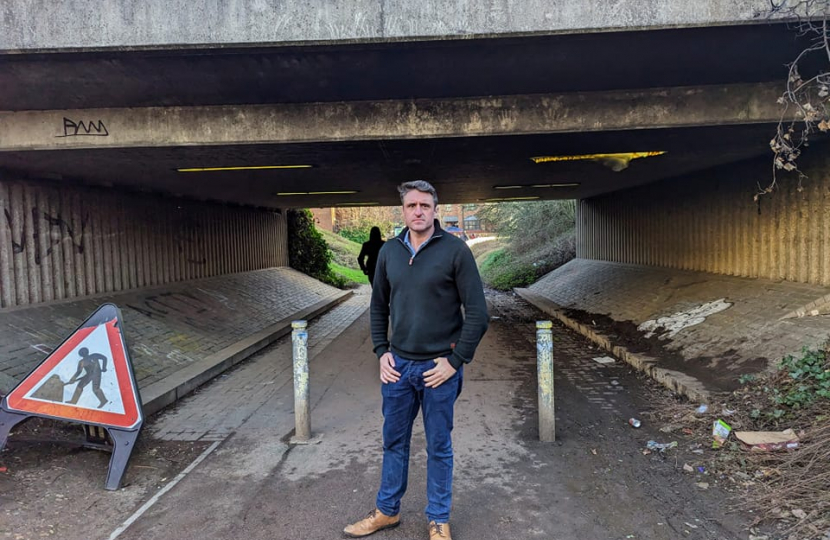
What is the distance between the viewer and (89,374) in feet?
14.2

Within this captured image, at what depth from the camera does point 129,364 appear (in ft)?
14.5

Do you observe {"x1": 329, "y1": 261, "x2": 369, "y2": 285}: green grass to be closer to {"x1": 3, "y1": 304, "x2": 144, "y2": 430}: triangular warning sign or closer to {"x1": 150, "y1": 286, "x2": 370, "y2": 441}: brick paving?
{"x1": 150, "y1": 286, "x2": 370, "y2": 441}: brick paving

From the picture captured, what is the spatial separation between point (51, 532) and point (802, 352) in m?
6.67

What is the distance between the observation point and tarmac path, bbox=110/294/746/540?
333cm

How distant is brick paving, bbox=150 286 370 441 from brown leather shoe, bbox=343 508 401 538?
7.83 ft

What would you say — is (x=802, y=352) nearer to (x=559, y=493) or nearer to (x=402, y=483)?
(x=559, y=493)

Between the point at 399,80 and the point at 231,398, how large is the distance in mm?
4362

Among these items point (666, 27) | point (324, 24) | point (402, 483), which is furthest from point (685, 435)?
point (324, 24)

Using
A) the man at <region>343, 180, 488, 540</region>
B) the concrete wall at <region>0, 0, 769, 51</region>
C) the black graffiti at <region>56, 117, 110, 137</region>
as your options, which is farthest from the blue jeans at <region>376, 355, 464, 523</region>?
the black graffiti at <region>56, 117, 110, 137</region>

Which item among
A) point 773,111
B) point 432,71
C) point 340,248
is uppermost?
point 432,71

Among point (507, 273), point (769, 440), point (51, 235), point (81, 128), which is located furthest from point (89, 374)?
point (507, 273)

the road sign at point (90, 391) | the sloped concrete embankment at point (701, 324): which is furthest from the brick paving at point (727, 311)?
the road sign at point (90, 391)

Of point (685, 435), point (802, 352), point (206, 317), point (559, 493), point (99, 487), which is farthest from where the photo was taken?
point (206, 317)

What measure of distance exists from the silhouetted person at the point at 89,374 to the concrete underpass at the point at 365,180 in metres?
0.64
